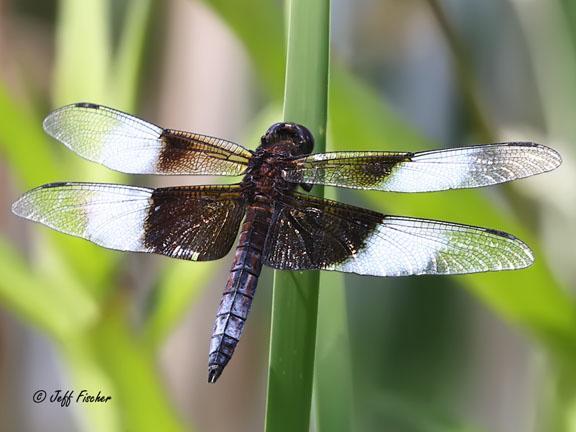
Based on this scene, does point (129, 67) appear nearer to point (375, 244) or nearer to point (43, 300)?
point (43, 300)

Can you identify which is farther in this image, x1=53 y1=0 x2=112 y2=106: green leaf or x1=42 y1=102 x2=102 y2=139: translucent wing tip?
x1=53 y1=0 x2=112 y2=106: green leaf

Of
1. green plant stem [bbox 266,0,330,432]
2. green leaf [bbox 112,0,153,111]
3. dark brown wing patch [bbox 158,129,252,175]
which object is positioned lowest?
green plant stem [bbox 266,0,330,432]

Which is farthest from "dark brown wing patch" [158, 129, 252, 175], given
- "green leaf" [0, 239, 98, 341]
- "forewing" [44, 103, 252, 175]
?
"green leaf" [0, 239, 98, 341]

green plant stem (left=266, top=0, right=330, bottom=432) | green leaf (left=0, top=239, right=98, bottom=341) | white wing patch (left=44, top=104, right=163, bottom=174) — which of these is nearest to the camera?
green plant stem (left=266, top=0, right=330, bottom=432)

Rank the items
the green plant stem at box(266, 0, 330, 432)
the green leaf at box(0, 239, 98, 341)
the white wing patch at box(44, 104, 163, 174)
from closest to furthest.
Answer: the green plant stem at box(266, 0, 330, 432), the white wing patch at box(44, 104, 163, 174), the green leaf at box(0, 239, 98, 341)

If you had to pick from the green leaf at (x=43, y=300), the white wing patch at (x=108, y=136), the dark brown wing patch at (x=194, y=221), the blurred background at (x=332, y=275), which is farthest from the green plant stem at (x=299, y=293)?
the green leaf at (x=43, y=300)

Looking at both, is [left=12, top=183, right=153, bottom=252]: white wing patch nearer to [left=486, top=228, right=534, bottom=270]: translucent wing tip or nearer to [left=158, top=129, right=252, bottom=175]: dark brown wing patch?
[left=158, top=129, right=252, bottom=175]: dark brown wing patch

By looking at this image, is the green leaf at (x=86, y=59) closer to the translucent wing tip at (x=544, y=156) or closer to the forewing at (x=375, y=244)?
the forewing at (x=375, y=244)
